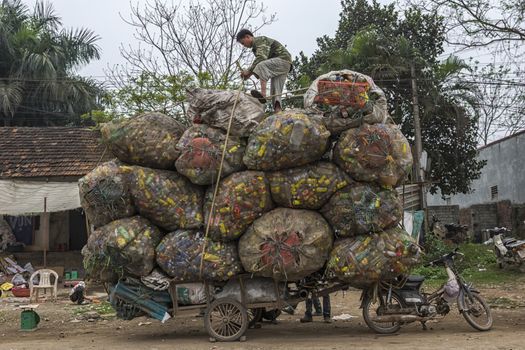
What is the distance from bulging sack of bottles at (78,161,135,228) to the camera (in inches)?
269

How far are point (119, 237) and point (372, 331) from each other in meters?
3.45

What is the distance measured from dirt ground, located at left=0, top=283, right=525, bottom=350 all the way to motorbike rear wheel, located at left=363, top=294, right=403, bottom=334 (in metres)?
0.12

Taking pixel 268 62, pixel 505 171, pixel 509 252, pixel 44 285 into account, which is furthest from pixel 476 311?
pixel 505 171

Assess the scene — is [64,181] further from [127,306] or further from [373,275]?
[373,275]

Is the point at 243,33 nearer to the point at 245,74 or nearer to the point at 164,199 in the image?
the point at 245,74

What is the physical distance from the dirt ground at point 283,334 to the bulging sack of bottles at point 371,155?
1.91 meters

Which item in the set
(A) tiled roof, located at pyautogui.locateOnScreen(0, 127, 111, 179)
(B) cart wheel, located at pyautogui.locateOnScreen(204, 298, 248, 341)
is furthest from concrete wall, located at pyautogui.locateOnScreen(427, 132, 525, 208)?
(B) cart wheel, located at pyautogui.locateOnScreen(204, 298, 248, 341)

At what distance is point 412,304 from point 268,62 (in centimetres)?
369

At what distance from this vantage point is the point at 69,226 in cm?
1596

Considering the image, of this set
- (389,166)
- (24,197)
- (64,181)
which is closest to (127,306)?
(389,166)

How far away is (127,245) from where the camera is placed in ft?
22.0

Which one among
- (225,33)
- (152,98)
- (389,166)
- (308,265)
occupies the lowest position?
(308,265)

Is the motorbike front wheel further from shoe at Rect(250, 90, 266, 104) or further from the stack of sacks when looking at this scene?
shoe at Rect(250, 90, 266, 104)

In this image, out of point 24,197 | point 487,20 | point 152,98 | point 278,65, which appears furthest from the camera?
point 152,98
